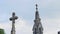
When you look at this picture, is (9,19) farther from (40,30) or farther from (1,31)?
(40,30)

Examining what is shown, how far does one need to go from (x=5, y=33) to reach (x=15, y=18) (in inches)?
234

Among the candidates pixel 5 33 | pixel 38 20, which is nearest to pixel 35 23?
pixel 38 20

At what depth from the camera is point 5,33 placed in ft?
138

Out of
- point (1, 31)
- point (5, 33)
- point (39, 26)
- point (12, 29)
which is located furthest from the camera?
Result: point (39, 26)

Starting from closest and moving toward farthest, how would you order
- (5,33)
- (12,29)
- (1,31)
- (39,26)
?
(12,29)
(1,31)
(5,33)
(39,26)

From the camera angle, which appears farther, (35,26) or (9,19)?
(35,26)

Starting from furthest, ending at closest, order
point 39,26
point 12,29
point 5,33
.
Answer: point 39,26 < point 5,33 < point 12,29

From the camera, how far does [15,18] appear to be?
121 feet

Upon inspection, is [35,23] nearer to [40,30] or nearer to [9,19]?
[40,30]

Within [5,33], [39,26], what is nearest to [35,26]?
[39,26]

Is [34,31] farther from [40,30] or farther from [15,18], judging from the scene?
[15,18]

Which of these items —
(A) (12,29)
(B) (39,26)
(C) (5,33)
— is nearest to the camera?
(A) (12,29)

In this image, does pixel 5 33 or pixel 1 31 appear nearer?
pixel 1 31

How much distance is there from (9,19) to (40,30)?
91.1 m
